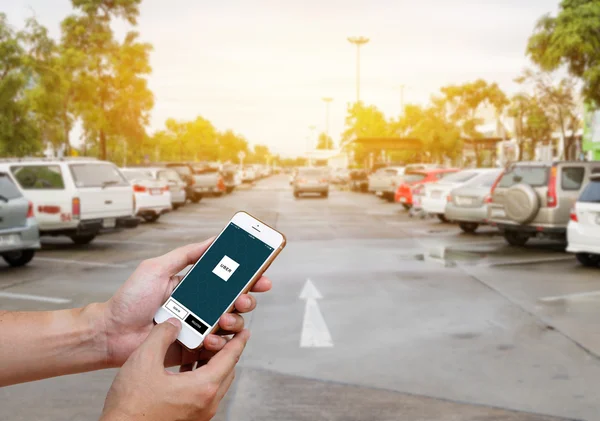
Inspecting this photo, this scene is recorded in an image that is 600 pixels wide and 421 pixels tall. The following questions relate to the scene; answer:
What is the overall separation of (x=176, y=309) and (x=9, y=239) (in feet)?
33.7

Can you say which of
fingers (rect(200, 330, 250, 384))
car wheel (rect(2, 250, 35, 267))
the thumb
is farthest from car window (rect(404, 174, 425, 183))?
the thumb

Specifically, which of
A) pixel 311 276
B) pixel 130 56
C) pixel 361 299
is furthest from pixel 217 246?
pixel 130 56

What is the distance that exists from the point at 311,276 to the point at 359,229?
889 cm

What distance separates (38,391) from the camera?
17.6 feet

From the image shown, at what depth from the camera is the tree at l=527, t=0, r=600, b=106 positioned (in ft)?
56.9

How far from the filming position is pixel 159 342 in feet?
5.84

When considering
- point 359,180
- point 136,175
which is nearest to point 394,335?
point 136,175

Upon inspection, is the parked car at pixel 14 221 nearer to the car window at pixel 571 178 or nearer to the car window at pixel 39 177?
the car window at pixel 39 177

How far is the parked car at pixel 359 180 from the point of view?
160 feet

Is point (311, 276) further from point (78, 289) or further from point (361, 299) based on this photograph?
point (78, 289)

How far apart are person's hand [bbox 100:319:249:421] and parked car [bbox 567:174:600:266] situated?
11.0 m

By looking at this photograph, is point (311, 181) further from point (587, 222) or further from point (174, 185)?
point (587, 222)

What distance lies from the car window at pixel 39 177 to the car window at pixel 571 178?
9924 millimetres

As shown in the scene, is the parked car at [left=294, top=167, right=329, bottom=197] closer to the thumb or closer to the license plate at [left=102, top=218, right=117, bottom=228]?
the license plate at [left=102, top=218, right=117, bottom=228]
